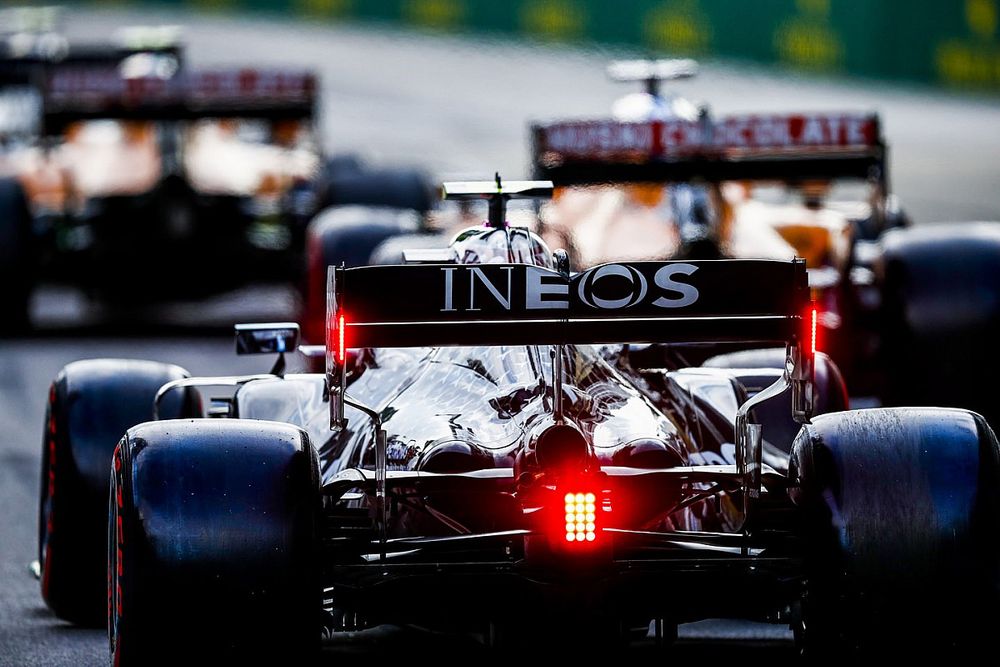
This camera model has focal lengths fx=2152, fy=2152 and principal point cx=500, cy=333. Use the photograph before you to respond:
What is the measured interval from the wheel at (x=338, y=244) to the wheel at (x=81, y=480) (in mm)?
5684

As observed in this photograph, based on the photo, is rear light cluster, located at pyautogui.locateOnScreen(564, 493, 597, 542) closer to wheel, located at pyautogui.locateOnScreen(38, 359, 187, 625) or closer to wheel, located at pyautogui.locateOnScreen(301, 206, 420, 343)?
wheel, located at pyautogui.locateOnScreen(38, 359, 187, 625)

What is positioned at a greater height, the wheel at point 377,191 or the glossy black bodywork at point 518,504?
the wheel at point 377,191

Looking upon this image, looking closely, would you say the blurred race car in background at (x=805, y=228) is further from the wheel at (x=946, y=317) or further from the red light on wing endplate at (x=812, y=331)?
the red light on wing endplate at (x=812, y=331)

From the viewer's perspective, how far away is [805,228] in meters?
13.9

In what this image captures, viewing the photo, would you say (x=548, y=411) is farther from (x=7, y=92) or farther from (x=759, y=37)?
(x=759, y=37)

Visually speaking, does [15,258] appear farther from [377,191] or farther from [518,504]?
[518,504]

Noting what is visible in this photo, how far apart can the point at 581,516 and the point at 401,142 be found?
2413 centimetres

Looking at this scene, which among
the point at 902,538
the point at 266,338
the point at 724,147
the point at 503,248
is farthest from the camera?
the point at 724,147

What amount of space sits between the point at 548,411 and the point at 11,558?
344 centimetres

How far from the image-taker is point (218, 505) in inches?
218

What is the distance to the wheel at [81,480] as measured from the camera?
24.1 feet

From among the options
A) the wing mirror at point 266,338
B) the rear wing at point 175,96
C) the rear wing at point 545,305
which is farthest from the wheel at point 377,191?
the rear wing at point 545,305

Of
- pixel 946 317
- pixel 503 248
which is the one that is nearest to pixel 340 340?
pixel 503 248

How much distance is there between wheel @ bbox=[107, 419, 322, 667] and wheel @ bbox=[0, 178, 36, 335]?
1047cm
